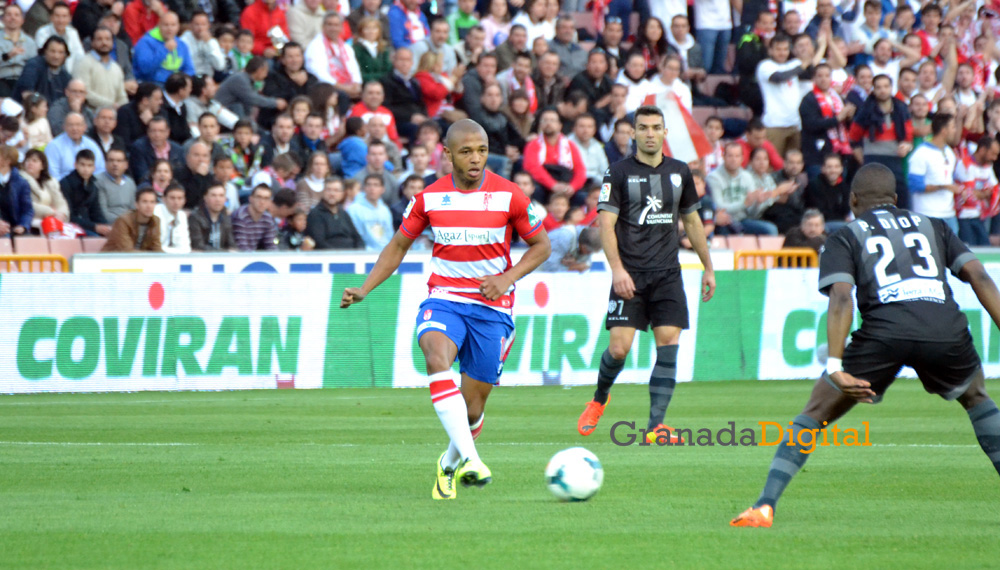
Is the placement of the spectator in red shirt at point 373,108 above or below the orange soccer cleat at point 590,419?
above

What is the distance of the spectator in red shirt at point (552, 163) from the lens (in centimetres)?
1941

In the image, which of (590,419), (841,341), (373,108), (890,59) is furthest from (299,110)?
(841,341)

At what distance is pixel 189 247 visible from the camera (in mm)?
Answer: 16656

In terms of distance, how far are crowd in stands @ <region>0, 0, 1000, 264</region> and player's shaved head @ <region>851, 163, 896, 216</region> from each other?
35.3 ft

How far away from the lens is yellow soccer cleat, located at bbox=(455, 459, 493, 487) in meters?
7.50

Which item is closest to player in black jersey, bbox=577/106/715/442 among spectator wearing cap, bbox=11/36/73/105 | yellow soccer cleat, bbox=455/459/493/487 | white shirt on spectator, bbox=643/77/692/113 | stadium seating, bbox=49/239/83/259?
yellow soccer cleat, bbox=455/459/493/487

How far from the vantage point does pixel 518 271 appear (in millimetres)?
7980

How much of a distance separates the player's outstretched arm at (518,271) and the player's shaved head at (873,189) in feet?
6.50

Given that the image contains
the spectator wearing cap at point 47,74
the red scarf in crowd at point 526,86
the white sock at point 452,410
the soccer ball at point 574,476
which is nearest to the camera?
the soccer ball at point 574,476

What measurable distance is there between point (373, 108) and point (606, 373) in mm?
9254

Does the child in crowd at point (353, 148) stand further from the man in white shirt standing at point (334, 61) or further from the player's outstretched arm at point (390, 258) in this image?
the player's outstretched arm at point (390, 258)

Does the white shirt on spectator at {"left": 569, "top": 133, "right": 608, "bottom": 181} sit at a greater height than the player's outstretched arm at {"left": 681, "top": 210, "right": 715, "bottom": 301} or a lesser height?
lesser

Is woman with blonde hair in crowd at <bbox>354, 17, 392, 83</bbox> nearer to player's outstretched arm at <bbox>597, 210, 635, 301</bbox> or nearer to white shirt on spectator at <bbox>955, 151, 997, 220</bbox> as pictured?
white shirt on spectator at <bbox>955, 151, 997, 220</bbox>
